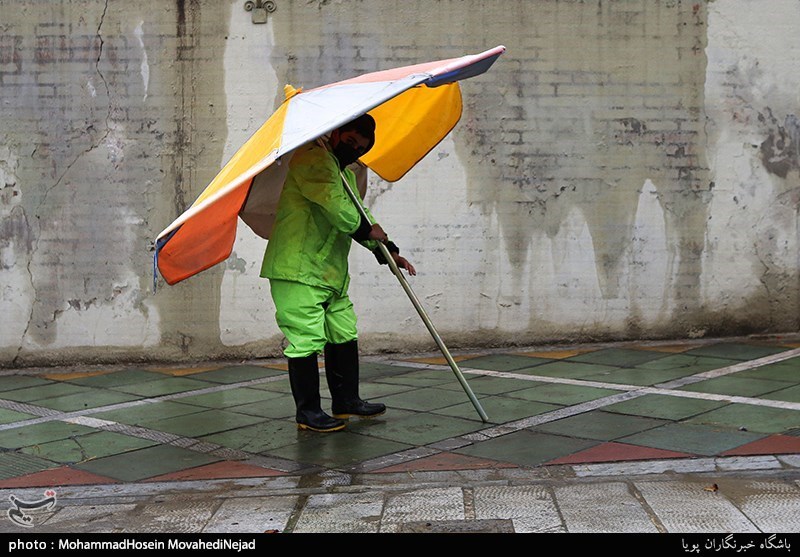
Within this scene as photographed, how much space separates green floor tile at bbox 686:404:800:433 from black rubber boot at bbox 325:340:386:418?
6.09 ft

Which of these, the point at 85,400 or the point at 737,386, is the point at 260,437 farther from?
the point at 737,386

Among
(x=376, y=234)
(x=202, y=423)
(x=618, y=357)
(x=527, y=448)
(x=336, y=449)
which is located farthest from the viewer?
(x=618, y=357)

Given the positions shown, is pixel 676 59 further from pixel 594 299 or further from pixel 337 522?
pixel 337 522

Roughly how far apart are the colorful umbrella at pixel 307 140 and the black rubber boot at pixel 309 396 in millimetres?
706

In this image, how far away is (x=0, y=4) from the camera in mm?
7891

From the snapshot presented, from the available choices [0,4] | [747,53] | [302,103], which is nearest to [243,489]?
[302,103]

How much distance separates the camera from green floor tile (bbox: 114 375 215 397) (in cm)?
691

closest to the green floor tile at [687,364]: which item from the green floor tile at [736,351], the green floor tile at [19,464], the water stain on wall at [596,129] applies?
the green floor tile at [736,351]

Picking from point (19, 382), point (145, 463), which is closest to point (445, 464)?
point (145, 463)

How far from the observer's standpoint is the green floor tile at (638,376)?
6.59 meters

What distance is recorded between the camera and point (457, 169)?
8.05 metres

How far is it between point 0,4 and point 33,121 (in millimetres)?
970

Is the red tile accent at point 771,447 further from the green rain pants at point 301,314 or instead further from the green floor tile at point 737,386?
the green rain pants at point 301,314

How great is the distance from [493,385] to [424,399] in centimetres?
62
